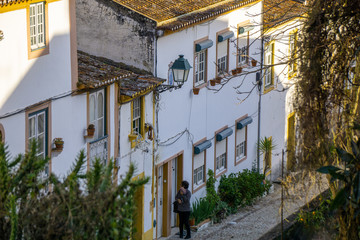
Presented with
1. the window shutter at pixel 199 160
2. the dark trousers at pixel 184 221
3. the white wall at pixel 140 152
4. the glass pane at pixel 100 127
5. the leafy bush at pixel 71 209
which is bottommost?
the dark trousers at pixel 184 221

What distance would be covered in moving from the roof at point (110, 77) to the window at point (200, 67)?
9.19ft

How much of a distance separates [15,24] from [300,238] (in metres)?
6.98

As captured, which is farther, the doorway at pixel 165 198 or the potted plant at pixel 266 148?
the potted plant at pixel 266 148

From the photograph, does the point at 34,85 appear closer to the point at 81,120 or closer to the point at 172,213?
the point at 81,120

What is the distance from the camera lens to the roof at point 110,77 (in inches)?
614

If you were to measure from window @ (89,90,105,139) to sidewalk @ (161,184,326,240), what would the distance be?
4.30 m

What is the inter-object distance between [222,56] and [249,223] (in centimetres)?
458

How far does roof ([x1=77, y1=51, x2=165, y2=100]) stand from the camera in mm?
15591

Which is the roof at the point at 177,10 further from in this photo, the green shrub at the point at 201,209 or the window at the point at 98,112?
the green shrub at the point at 201,209

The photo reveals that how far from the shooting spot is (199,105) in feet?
69.5

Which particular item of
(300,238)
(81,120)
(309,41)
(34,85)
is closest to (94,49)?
(81,120)

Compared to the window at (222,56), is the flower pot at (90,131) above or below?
above

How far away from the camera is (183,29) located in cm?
1938

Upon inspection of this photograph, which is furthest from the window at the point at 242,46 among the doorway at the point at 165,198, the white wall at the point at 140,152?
the white wall at the point at 140,152
